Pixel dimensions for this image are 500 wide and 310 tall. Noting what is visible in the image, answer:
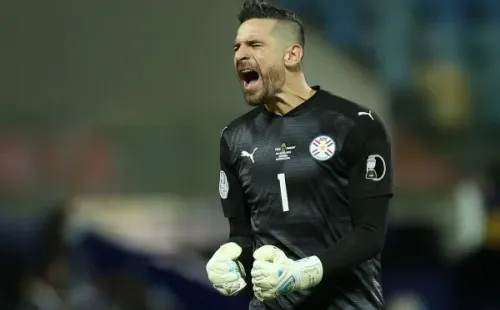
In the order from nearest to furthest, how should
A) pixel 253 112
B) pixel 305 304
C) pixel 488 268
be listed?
pixel 305 304 < pixel 253 112 < pixel 488 268

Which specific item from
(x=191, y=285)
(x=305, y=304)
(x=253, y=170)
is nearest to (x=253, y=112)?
(x=253, y=170)

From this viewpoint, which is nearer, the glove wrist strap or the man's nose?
the glove wrist strap

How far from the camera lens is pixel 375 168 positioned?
2002 millimetres

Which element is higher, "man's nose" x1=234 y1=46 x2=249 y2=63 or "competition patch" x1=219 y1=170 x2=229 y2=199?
"man's nose" x1=234 y1=46 x2=249 y2=63

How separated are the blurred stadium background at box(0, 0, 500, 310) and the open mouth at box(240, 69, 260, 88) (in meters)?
2.36

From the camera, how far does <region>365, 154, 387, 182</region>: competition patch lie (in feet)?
6.56

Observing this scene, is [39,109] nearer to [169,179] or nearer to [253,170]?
[169,179]

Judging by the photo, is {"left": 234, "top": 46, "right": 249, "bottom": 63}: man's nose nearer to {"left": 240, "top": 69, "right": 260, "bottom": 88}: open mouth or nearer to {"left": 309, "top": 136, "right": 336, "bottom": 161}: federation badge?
{"left": 240, "top": 69, "right": 260, "bottom": 88}: open mouth

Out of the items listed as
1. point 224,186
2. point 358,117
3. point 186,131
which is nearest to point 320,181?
point 358,117

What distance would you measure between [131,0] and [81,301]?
4.93 feet

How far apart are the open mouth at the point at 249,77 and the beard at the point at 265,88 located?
13 millimetres

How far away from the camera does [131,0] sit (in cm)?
470

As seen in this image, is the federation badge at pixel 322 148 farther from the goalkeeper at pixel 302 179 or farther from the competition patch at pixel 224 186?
the competition patch at pixel 224 186

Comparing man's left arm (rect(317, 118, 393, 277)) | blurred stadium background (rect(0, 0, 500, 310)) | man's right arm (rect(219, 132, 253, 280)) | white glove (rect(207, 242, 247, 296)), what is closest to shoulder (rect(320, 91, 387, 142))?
man's left arm (rect(317, 118, 393, 277))
